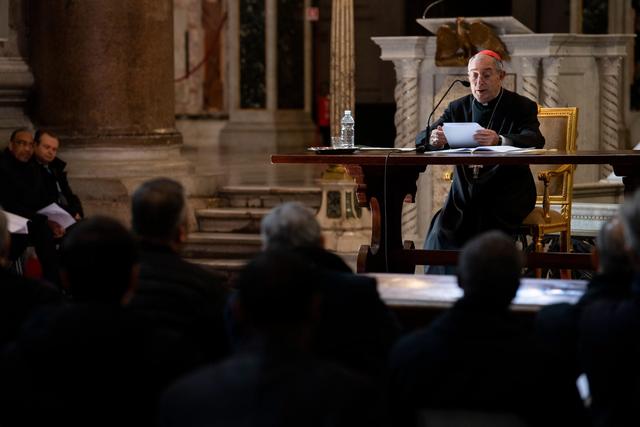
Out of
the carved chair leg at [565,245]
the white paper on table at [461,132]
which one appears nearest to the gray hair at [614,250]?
the white paper on table at [461,132]

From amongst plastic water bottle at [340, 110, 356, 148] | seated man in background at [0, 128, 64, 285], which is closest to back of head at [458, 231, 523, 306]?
plastic water bottle at [340, 110, 356, 148]

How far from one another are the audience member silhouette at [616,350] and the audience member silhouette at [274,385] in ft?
2.29

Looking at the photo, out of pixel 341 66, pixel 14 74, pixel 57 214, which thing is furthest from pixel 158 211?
pixel 341 66

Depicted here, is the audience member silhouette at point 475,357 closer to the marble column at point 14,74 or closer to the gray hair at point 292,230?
the gray hair at point 292,230

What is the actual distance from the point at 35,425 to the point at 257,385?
27.8 inches

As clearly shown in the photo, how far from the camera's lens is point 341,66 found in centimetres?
993

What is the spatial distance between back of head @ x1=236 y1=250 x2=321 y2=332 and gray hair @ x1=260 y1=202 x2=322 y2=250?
0.87 metres

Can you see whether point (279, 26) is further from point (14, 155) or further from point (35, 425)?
point (35, 425)

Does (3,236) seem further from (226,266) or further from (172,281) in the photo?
(226,266)

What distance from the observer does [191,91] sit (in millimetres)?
15531

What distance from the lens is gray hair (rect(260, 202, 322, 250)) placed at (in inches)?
139

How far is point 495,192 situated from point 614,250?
3.41 m

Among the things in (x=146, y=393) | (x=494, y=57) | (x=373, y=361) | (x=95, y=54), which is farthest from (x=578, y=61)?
(x=146, y=393)

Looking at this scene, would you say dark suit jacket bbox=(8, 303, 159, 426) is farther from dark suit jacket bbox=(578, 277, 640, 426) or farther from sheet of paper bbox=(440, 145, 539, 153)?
sheet of paper bbox=(440, 145, 539, 153)
